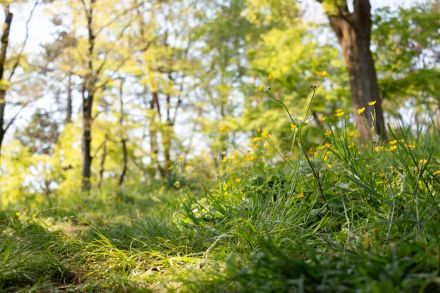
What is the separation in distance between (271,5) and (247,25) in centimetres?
889

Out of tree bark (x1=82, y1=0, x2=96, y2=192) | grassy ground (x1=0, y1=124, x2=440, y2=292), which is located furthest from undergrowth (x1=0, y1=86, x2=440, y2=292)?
tree bark (x1=82, y1=0, x2=96, y2=192)

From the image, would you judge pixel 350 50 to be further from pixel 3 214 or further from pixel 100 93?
pixel 100 93

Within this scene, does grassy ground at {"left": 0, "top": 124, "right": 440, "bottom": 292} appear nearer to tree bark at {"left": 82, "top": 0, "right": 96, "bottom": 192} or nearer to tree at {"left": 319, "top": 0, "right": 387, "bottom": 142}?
tree at {"left": 319, "top": 0, "right": 387, "bottom": 142}

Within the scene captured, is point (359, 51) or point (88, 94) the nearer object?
point (359, 51)

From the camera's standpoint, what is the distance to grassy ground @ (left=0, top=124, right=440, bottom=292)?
140cm

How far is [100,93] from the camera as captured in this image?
1439 cm

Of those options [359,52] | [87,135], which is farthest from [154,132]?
[359,52]

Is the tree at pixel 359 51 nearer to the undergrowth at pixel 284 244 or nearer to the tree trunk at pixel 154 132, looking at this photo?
the undergrowth at pixel 284 244

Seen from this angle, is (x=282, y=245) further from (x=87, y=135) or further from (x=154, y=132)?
(x=154, y=132)

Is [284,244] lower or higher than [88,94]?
lower

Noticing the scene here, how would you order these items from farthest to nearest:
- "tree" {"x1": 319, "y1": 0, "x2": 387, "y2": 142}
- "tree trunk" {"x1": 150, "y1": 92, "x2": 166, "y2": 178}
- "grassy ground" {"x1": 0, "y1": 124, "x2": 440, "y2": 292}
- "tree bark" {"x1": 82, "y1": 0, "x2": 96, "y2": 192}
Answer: "tree trunk" {"x1": 150, "y1": 92, "x2": 166, "y2": 178} → "tree bark" {"x1": 82, "y1": 0, "x2": 96, "y2": 192} → "tree" {"x1": 319, "y1": 0, "x2": 387, "y2": 142} → "grassy ground" {"x1": 0, "y1": 124, "x2": 440, "y2": 292}

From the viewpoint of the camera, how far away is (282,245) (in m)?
2.07

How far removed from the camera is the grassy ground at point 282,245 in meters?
1.40

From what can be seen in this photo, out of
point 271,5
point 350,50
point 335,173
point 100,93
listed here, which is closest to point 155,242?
point 335,173
